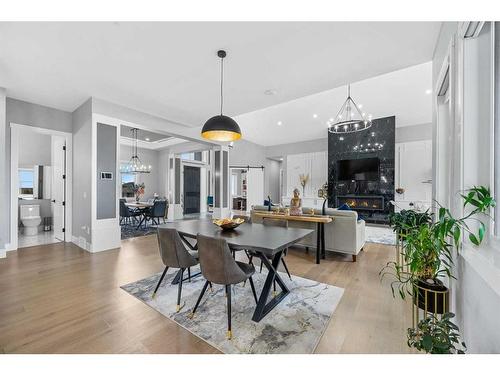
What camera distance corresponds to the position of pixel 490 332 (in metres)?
1.01

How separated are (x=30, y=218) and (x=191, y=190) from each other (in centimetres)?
509

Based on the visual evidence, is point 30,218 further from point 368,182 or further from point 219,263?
point 368,182

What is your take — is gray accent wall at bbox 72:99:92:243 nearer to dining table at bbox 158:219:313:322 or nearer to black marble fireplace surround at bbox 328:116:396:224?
dining table at bbox 158:219:313:322

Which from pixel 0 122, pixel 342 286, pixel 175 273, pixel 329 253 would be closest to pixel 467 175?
pixel 342 286

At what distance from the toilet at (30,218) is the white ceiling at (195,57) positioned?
2.59m

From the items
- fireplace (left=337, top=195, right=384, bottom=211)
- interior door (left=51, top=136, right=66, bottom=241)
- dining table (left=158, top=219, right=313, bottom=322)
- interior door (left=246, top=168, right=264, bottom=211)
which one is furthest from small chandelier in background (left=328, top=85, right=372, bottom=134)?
interior door (left=51, top=136, right=66, bottom=241)

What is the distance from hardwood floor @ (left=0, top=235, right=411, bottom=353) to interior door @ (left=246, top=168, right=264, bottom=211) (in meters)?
6.51

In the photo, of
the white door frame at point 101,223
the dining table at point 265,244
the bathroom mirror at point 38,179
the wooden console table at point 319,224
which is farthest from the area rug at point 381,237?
the bathroom mirror at point 38,179

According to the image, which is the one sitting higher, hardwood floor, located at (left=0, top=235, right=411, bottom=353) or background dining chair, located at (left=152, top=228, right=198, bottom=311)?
background dining chair, located at (left=152, top=228, right=198, bottom=311)

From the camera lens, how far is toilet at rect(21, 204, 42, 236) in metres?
5.04

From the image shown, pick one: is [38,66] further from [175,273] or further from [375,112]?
[375,112]

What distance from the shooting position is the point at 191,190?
9.42 m

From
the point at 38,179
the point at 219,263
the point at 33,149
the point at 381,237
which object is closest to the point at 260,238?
the point at 219,263

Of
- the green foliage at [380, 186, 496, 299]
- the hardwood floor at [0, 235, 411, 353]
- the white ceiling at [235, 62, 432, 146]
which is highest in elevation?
the white ceiling at [235, 62, 432, 146]
